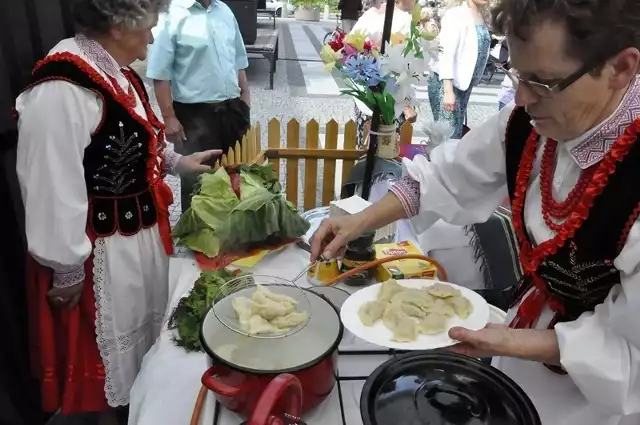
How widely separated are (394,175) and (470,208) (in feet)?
3.08

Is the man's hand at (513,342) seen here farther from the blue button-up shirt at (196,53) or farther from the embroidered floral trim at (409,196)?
the blue button-up shirt at (196,53)

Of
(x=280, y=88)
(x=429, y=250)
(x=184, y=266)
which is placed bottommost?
(x=280, y=88)

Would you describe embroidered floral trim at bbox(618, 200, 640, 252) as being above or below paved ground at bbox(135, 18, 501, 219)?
above

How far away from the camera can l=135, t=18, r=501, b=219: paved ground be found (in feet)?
16.6

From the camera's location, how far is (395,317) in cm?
89

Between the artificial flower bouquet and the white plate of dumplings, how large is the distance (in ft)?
3.42

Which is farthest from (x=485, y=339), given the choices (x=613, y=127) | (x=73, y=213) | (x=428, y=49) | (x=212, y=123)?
(x=212, y=123)

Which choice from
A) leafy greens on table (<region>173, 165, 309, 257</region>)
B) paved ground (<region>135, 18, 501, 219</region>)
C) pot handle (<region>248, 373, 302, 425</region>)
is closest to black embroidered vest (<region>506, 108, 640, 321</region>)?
pot handle (<region>248, 373, 302, 425</region>)

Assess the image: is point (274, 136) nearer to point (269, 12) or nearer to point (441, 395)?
point (441, 395)

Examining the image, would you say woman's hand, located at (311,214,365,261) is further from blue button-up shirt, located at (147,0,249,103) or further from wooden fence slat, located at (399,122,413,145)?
blue button-up shirt, located at (147,0,249,103)

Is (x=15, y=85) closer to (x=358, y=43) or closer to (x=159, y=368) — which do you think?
(x=159, y=368)

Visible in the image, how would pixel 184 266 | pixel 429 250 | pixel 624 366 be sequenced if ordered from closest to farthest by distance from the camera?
pixel 624 366 → pixel 184 266 → pixel 429 250

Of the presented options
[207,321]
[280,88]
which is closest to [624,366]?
[207,321]

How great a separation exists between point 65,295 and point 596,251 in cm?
126
